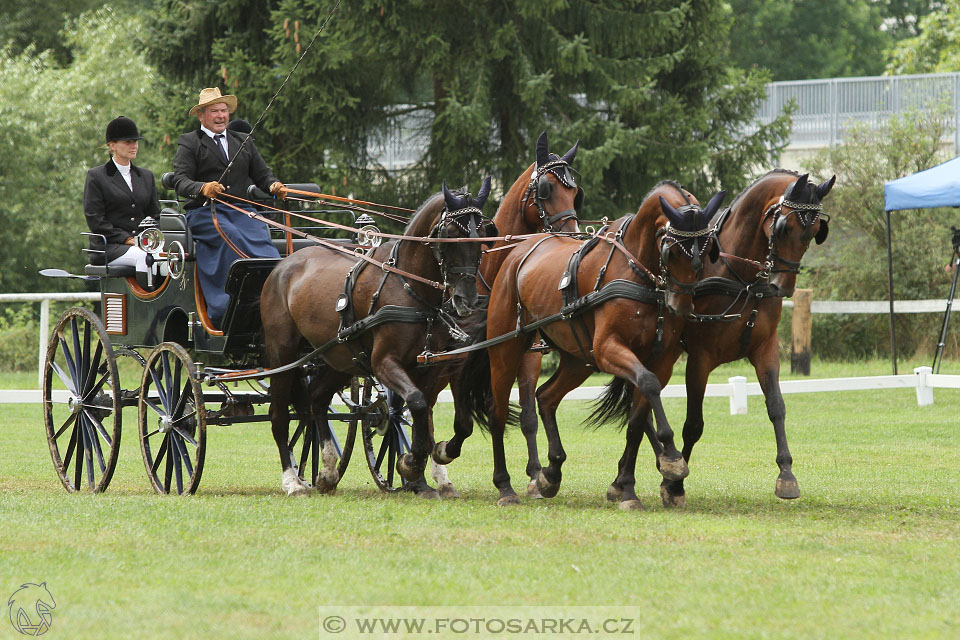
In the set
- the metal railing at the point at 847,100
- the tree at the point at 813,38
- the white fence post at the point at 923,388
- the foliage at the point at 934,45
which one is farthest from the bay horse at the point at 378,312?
the tree at the point at 813,38

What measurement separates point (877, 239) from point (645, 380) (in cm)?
1592

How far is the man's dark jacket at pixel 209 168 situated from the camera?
9328 millimetres

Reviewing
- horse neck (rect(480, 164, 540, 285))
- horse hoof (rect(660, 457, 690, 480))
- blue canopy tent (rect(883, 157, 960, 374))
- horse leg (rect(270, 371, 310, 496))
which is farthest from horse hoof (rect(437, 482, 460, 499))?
blue canopy tent (rect(883, 157, 960, 374))

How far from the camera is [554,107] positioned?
1902 cm

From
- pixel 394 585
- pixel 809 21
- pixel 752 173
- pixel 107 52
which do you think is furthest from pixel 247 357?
pixel 809 21

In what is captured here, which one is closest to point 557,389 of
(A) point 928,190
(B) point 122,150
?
(B) point 122,150

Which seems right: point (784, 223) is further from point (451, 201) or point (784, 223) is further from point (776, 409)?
point (451, 201)

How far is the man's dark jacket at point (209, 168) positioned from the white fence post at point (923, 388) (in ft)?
30.2

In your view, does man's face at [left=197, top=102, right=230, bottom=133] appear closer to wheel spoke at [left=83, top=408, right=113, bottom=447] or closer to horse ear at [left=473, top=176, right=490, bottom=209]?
wheel spoke at [left=83, top=408, right=113, bottom=447]

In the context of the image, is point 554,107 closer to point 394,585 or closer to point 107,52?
point 394,585

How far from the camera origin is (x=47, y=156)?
27.9 m

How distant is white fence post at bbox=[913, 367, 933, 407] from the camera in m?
15.4

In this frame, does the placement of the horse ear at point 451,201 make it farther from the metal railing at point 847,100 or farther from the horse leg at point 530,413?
the metal railing at point 847,100

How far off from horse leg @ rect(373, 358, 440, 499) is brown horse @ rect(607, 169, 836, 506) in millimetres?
1336
